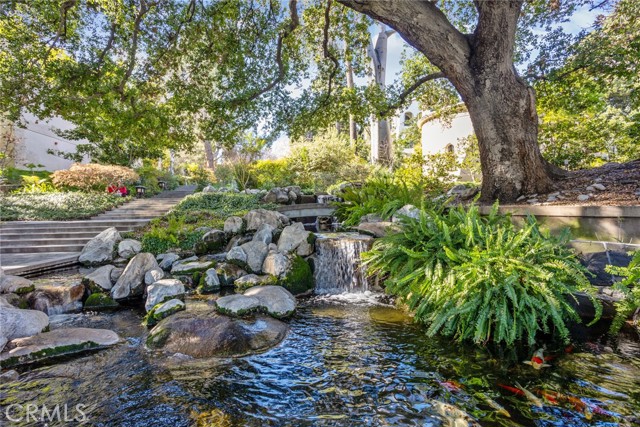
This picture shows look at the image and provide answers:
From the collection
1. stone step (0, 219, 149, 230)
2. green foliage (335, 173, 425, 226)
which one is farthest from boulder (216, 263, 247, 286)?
Result: stone step (0, 219, 149, 230)

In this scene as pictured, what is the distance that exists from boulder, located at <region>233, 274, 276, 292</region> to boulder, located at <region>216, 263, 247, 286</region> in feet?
0.96

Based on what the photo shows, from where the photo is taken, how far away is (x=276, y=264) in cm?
607

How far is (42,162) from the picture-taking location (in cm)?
1977

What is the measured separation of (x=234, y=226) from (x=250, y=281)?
2.36 meters

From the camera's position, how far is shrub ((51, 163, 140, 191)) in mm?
14336

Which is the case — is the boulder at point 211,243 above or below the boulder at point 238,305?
above

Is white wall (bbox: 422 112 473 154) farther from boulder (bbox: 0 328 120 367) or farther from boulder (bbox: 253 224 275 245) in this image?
boulder (bbox: 0 328 120 367)

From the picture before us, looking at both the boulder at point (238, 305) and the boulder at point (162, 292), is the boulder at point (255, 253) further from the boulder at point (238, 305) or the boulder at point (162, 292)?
the boulder at point (238, 305)

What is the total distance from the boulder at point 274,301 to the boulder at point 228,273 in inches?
51.3

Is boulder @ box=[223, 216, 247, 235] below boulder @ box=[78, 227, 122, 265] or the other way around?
the other way around

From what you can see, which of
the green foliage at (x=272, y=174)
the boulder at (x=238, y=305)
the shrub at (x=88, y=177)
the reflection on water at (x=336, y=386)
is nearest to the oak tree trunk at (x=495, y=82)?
the reflection on water at (x=336, y=386)

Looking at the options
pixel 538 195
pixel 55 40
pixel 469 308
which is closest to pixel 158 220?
pixel 55 40

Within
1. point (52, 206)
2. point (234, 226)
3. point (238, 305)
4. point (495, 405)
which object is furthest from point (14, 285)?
point (52, 206)

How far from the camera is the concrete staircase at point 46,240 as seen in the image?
6773mm
